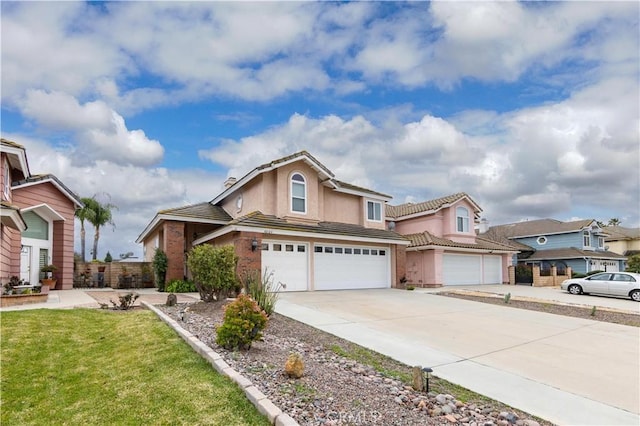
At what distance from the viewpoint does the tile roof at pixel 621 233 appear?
160 ft

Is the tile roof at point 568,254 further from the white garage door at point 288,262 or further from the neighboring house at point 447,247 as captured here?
the white garage door at point 288,262

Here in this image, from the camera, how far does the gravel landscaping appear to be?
4402 mm

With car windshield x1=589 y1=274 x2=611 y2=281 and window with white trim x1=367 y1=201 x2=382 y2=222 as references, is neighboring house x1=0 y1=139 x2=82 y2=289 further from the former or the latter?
car windshield x1=589 y1=274 x2=611 y2=281

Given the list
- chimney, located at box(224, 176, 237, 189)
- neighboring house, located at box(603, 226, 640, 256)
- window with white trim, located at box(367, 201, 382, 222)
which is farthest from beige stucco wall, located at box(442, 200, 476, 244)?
neighboring house, located at box(603, 226, 640, 256)

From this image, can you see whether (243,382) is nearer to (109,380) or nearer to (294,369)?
(294,369)

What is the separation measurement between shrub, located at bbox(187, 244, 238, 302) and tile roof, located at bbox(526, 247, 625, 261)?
118 ft

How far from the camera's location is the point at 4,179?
14.7 metres

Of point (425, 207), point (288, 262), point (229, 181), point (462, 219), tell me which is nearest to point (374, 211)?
point (425, 207)

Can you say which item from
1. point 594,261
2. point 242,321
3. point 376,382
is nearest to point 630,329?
point 376,382

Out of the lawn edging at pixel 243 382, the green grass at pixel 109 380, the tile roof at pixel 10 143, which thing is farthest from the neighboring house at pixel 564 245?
the tile roof at pixel 10 143

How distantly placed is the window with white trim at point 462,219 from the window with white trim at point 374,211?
7047mm

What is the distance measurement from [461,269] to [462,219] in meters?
4.06

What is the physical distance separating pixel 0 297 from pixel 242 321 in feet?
33.5

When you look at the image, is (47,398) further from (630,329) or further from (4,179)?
(630,329)
